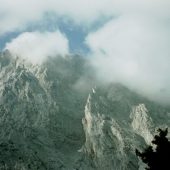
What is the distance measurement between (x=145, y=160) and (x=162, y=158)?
4.39 feet

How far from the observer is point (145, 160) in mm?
38781

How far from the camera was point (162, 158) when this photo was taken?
38531 millimetres

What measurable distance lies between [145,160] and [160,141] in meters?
1.91

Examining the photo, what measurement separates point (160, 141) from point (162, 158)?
4.37ft

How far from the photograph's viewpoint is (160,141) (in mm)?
38594
